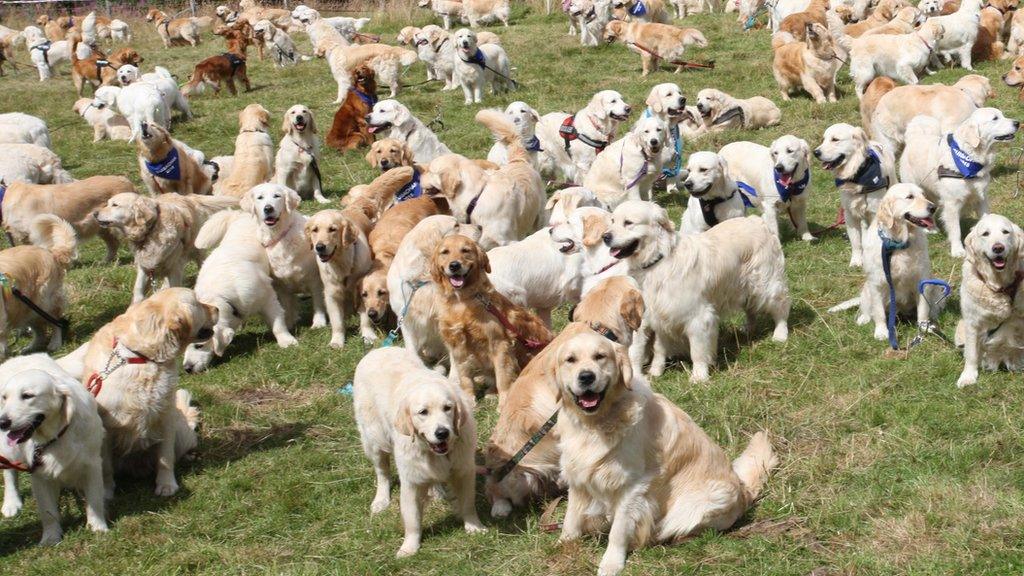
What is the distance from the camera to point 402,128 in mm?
11727

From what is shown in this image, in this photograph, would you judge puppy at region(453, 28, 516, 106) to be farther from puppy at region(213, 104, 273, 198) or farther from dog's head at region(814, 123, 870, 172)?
dog's head at region(814, 123, 870, 172)

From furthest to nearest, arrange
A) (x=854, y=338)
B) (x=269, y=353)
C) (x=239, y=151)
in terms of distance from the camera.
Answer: (x=239, y=151) → (x=269, y=353) → (x=854, y=338)

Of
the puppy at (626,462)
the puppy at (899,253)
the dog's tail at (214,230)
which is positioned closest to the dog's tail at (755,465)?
the puppy at (626,462)

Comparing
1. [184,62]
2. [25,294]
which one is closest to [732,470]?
[25,294]

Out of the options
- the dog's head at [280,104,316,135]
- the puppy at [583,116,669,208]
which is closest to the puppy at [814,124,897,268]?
the puppy at [583,116,669,208]

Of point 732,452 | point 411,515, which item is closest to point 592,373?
point 411,515

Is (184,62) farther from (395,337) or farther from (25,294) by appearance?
(395,337)

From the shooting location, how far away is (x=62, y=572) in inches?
198

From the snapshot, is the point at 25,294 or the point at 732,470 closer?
the point at 732,470

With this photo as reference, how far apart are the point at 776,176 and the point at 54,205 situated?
6.62 meters

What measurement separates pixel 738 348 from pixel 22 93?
18.7 meters

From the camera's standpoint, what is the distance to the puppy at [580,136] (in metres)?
11.3

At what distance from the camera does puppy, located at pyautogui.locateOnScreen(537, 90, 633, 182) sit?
11.3m

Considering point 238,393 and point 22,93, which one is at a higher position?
point 238,393
